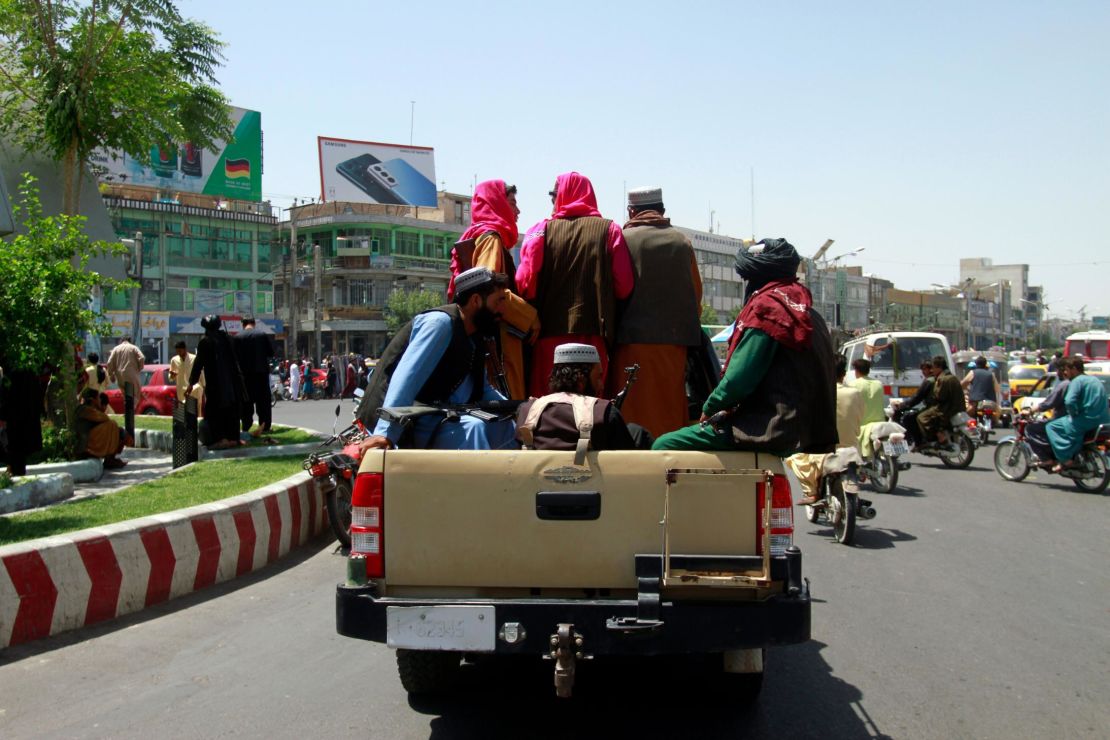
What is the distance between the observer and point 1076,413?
13.0 metres

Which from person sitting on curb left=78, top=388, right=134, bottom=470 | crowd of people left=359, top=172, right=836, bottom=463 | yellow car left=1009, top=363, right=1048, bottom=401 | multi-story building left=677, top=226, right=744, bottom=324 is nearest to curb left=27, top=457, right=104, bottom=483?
person sitting on curb left=78, top=388, right=134, bottom=470

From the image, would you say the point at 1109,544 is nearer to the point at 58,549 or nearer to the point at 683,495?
the point at 683,495

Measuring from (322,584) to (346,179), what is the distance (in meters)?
50.9

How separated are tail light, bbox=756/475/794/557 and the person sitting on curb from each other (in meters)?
10.7

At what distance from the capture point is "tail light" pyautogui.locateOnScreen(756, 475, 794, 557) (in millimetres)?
3818

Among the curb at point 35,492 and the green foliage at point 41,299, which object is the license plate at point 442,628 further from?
the curb at point 35,492

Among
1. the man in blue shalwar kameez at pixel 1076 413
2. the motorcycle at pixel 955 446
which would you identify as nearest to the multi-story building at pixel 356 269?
the motorcycle at pixel 955 446

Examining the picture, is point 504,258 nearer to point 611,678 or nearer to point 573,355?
point 573,355

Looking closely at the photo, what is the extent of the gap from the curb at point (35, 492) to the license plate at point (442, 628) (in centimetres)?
682

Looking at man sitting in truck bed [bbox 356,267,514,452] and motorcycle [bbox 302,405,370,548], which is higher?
man sitting in truck bed [bbox 356,267,514,452]

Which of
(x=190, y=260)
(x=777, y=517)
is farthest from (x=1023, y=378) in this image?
(x=190, y=260)

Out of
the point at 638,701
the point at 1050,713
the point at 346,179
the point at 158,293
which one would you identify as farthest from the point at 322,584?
the point at 158,293

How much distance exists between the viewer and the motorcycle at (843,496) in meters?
9.04

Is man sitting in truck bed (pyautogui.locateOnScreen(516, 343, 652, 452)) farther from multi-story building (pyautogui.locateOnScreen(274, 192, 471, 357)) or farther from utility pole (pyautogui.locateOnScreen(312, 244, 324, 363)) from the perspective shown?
multi-story building (pyautogui.locateOnScreen(274, 192, 471, 357))
